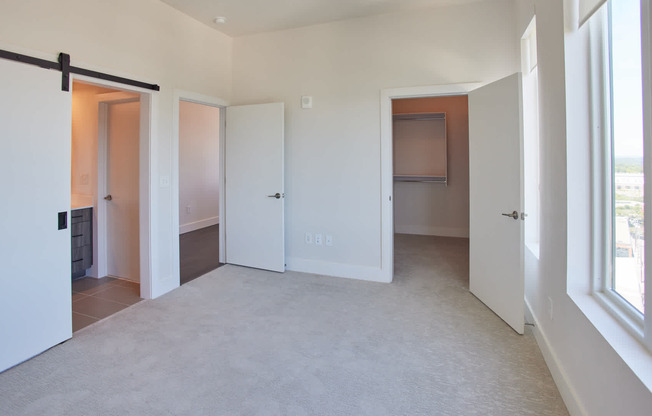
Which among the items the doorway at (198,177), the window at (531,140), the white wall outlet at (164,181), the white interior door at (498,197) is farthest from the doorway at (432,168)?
the white wall outlet at (164,181)

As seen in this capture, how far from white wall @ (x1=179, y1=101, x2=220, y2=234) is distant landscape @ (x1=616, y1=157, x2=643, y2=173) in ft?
19.3

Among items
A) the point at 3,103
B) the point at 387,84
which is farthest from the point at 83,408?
the point at 387,84

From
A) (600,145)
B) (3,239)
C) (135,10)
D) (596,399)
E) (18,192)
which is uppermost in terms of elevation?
(135,10)

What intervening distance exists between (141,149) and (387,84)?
2565 millimetres

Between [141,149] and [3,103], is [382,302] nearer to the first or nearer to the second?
[141,149]

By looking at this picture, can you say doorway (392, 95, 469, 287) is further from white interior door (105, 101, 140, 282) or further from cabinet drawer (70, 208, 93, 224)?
cabinet drawer (70, 208, 93, 224)

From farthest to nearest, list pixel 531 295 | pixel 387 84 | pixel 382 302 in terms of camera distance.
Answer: pixel 387 84, pixel 382 302, pixel 531 295

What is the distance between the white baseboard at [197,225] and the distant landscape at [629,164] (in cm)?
622

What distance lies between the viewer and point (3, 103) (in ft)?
6.73

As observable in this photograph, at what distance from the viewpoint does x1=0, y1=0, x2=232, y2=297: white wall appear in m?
2.30

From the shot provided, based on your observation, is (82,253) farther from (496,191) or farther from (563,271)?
(563,271)

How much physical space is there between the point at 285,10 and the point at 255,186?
1934 millimetres

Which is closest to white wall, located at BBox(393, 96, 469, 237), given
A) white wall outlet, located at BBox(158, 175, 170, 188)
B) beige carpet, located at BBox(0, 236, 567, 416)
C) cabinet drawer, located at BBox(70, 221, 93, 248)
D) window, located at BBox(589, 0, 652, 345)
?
beige carpet, located at BBox(0, 236, 567, 416)

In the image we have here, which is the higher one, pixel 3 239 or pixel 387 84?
pixel 387 84
